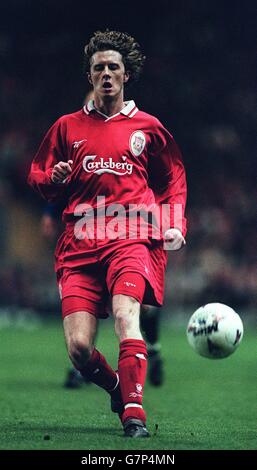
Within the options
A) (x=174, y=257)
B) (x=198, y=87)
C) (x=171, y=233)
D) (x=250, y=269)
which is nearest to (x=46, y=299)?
(x=174, y=257)

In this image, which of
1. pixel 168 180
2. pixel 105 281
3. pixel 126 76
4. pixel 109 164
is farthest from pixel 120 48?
pixel 105 281

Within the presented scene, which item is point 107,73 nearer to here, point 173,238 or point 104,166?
point 104,166

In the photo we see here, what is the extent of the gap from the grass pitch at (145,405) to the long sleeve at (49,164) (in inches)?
49.8

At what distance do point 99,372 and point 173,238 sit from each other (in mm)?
823

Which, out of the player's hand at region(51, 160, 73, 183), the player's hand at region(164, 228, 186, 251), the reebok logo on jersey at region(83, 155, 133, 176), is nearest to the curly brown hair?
the reebok logo on jersey at region(83, 155, 133, 176)

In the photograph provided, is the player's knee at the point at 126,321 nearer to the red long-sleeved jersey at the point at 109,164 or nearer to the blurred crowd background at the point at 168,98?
the red long-sleeved jersey at the point at 109,164

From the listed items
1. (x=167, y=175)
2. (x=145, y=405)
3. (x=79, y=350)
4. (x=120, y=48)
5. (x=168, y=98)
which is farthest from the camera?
(x=168, y=98)

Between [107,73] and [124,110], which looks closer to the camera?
[107,73]

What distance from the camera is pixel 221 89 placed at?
19.6 meters

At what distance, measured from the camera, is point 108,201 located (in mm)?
5887

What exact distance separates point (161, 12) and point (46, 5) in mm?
2032

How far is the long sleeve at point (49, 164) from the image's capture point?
6055mm

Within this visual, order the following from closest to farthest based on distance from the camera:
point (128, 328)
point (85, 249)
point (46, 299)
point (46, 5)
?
point (128, 328) → point (85, 249) → point (46, 299) → point (46, 5)

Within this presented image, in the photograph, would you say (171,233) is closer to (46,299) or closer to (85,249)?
(85,249)
